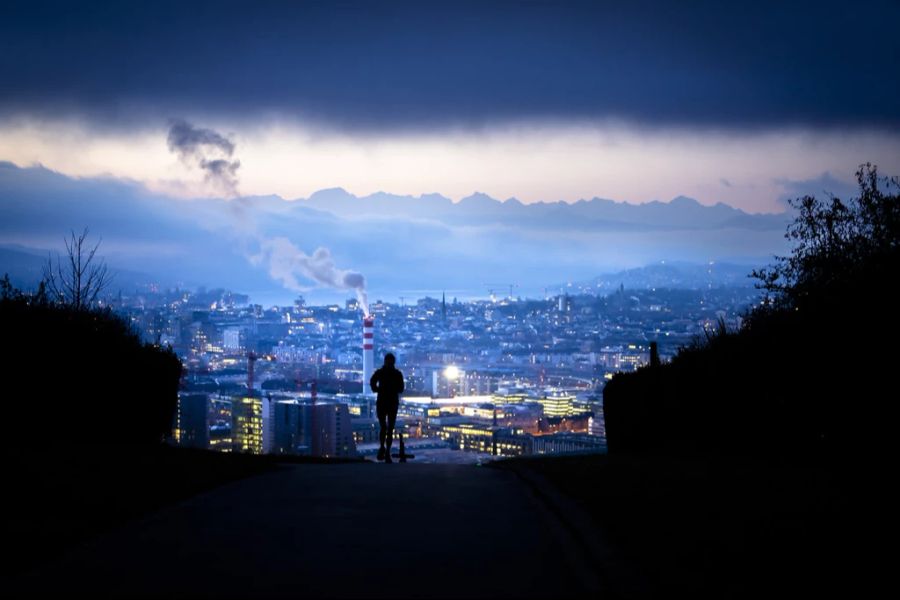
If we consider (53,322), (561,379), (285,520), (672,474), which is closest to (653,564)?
(285,520)

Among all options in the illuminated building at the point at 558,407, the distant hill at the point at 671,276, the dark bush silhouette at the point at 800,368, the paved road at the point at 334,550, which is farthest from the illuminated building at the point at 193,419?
the distant hill at the point at 671,276

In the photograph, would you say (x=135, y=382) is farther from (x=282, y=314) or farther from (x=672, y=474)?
(x=282, y=314)

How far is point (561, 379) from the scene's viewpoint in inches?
3812

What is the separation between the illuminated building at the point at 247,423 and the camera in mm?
54312

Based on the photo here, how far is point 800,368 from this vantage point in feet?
50.5

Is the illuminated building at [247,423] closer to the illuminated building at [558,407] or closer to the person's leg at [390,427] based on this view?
the illuminated building at [558,407]

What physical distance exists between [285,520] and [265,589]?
10.1ft

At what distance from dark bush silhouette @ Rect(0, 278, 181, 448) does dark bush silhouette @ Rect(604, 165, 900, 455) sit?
930 centimetres

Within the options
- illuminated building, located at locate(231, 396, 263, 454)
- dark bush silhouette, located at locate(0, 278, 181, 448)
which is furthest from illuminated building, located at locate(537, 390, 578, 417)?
dark bush silhouette, located at locate(0, 278, 181, 448)

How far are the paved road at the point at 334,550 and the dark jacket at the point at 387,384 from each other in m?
7.43

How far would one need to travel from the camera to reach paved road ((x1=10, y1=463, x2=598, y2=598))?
24.9ft

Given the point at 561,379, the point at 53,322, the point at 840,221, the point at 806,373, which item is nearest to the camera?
the point at 806,373

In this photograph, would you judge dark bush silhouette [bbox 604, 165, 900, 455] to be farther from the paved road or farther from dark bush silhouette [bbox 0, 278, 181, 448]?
dark bush silhouette [bbox 0, 278, 181, 448]

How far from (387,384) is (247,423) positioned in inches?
1549
